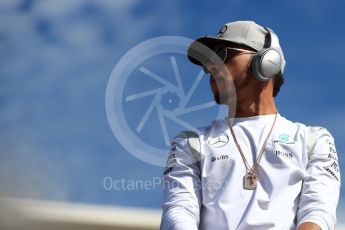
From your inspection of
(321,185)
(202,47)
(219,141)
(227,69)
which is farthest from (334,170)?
(202,47)

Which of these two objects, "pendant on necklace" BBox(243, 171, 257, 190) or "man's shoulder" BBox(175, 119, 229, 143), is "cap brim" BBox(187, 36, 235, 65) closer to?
"man's shoulder" BBox(175, 119, 229, 143)

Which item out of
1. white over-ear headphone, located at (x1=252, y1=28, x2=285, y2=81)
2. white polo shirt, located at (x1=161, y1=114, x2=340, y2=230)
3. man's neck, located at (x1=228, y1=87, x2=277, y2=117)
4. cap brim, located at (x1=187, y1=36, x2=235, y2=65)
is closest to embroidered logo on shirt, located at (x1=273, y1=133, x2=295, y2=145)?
white polo shirt, located at (x1=161, y1=114, x2=340, y2=230)

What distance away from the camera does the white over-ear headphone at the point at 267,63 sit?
99.6 inches

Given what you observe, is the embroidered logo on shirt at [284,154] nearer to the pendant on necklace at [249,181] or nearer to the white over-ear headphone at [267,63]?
the pendant on necklace at [249,181]

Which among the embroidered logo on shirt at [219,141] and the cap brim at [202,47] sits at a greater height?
the cap brim at [202,47]

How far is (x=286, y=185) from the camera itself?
94.3 inches

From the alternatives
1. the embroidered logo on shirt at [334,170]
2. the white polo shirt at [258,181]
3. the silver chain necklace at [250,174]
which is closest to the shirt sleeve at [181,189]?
the white polo shirt at [258,181]

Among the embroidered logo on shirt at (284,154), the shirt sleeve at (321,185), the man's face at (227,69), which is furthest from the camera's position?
the man's face at (227,69)

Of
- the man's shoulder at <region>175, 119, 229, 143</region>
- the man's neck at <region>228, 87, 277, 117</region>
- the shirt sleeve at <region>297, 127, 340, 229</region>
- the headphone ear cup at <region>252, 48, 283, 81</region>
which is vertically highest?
the headphone ear cup at <region>252, 48, 283, 81</region>

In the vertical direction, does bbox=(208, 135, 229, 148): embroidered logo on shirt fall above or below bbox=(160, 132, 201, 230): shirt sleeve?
above

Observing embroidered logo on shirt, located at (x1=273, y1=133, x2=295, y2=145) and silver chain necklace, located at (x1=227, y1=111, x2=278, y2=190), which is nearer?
silver chain necklace, located at (x1=227, y1=111, x2=278, y2=190)

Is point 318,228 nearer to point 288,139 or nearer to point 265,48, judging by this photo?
point 288,139

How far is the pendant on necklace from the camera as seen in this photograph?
238cm

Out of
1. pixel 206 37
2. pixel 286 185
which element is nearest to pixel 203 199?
pixel 286 185
